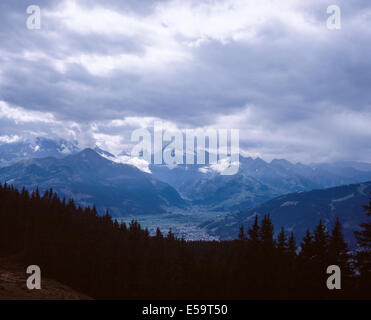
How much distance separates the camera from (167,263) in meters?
87.4

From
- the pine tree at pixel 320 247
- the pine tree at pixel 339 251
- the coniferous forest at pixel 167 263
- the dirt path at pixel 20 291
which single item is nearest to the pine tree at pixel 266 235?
the coniferous forest at pixel 167 263

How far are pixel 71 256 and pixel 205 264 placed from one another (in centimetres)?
3463

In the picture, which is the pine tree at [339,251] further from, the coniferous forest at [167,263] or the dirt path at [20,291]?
the dirt path at [20,291]

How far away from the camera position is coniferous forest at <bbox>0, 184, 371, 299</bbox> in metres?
61.4

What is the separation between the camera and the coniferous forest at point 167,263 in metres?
61.4

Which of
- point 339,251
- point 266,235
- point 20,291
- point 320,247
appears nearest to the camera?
point 20,291

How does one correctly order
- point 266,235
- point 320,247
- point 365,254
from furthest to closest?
point 266,235
point 320,247
point 365,254

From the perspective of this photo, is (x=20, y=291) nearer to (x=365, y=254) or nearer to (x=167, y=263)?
(x=365, y=254)

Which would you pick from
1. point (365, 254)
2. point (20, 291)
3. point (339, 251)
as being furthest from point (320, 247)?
point (20, 291)

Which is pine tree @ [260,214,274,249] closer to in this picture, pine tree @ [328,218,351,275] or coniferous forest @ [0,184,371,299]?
coniferous forest @ [0,184,371,299]

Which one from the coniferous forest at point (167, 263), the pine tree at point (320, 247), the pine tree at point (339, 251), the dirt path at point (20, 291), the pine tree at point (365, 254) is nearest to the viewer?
the pine tree at point (365, 254)

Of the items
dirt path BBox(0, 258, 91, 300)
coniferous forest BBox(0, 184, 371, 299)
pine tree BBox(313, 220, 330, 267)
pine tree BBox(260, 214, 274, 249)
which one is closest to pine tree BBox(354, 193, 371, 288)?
coniferous forest BBox(0, 184, 371, 299)

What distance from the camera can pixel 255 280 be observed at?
74125 millimetres
